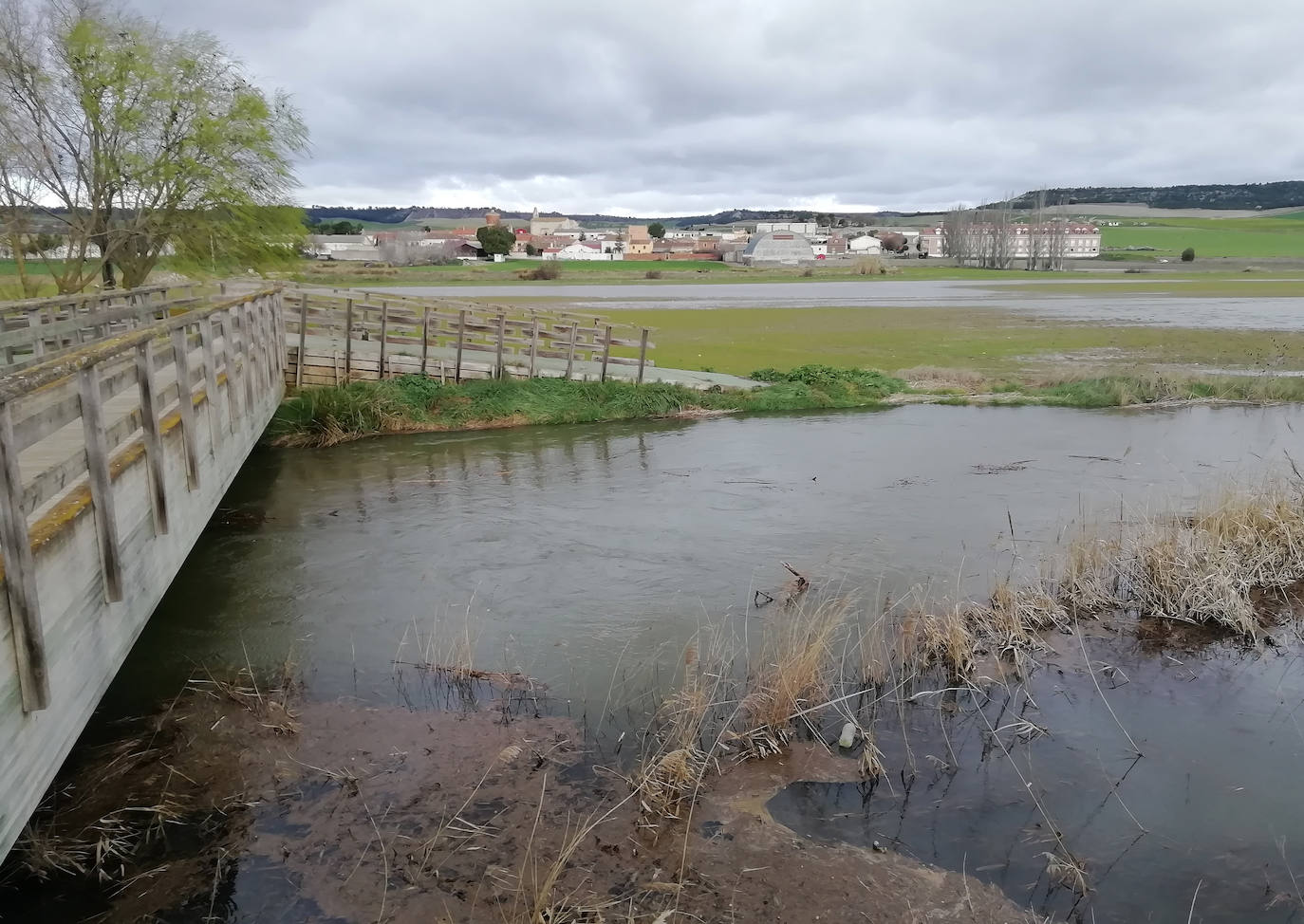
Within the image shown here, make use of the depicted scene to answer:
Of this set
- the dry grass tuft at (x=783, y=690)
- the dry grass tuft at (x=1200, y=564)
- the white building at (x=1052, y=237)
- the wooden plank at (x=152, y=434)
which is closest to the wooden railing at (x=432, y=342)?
the dry grass tuft at (x=1200, y=564)

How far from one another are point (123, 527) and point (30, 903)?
2214 mm

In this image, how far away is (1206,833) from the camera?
240 inches

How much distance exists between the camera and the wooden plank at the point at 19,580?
159 inches

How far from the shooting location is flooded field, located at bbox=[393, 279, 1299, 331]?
49.6 metres

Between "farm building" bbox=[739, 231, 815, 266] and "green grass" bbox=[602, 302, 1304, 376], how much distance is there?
5005 inches

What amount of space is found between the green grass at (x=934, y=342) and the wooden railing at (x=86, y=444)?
20.6 metres

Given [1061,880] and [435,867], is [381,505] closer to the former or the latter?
[435,867]

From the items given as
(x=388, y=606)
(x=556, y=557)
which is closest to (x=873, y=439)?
(x=556, y=557)

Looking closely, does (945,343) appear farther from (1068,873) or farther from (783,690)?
(1068,873)

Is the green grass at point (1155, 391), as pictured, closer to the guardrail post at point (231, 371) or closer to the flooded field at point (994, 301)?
the guardrail post at point (231, 371)

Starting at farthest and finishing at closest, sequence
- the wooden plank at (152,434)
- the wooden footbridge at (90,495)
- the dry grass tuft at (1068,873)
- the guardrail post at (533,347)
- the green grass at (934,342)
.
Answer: the green grass at (934,342) < the guardrail post at (533,347) < the wooden plank at (152,434) < the dry grass tuft at (1068,873) < the wooden footbridge at (90,495)

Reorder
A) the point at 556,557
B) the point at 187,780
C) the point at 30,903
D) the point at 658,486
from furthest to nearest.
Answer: the point at 658,486
the point at 556,557
the point at 187,780
the point at 30,903

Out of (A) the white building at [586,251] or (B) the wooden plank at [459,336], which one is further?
(A) the white building at [586,251]

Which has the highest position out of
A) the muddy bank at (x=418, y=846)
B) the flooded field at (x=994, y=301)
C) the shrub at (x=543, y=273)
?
the shrub at (x=543, y=273)
